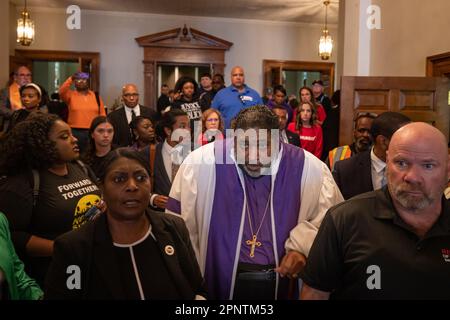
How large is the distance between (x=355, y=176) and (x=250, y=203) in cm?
95

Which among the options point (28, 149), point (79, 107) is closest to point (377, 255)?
point (28, 149)

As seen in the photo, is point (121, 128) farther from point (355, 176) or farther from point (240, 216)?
point (240, 216)

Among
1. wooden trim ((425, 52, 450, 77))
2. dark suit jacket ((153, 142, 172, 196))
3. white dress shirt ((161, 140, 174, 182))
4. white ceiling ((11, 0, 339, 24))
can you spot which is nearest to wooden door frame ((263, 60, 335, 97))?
white ceiling ((11, 0, 339, 24))

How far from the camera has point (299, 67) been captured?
10703mm

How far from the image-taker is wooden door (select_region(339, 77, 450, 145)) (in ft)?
16.3

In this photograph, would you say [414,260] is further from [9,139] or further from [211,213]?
[9,139]

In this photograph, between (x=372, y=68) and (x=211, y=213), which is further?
(x=372, y=68)

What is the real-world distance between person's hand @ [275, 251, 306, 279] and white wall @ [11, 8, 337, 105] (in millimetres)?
8782

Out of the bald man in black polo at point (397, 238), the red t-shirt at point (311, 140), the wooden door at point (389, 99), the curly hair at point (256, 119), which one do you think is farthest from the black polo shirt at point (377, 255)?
the red t-shirt at point (311, 140)

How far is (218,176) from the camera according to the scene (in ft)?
7.65

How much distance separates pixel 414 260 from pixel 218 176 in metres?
1.06

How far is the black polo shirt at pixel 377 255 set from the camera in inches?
61.9

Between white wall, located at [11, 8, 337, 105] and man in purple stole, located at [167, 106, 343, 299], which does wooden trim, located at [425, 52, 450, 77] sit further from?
white wall, located at [11, 8, 337, 105]
